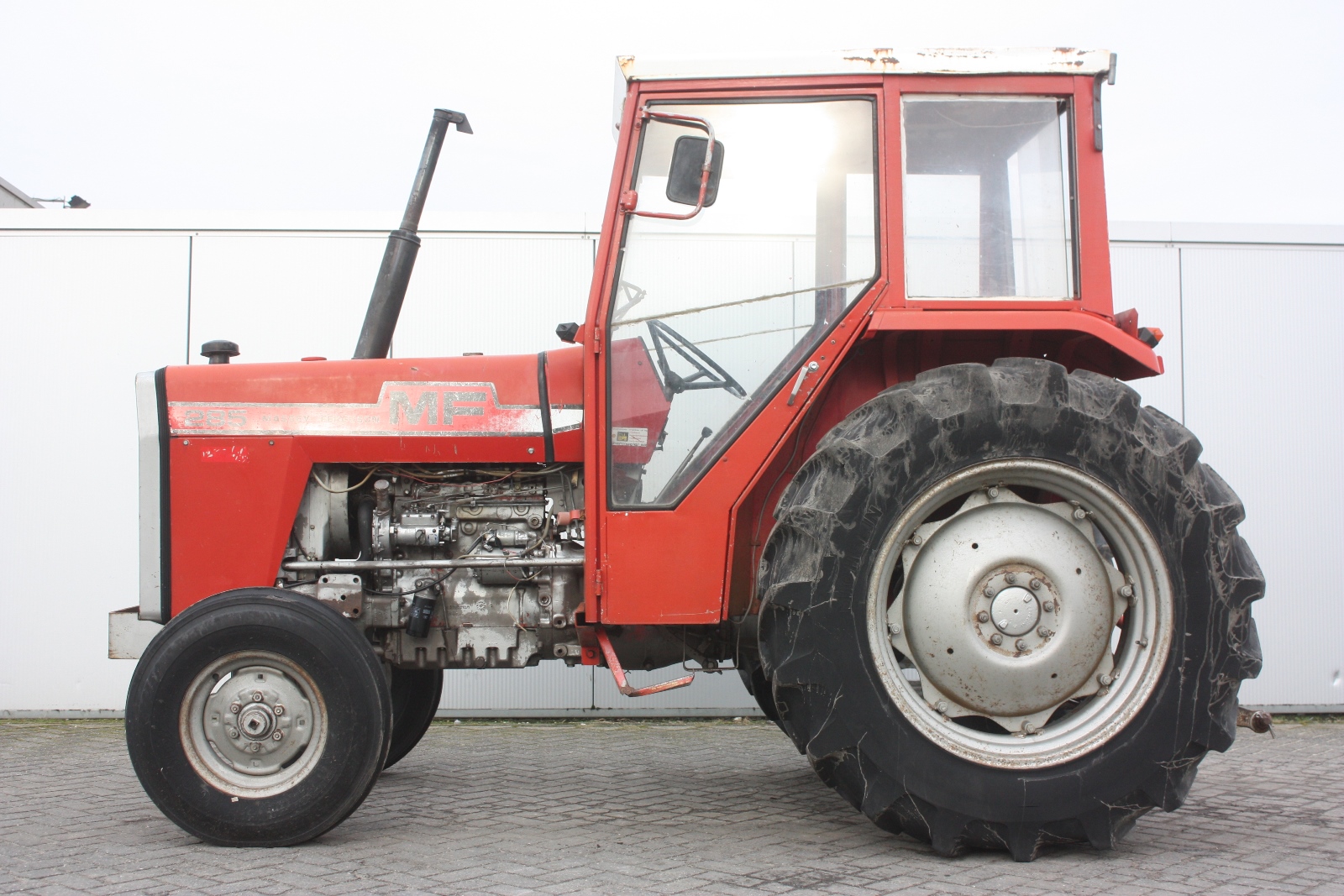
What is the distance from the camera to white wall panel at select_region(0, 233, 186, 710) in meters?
6.35

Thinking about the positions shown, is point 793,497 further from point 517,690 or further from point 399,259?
point 517,690

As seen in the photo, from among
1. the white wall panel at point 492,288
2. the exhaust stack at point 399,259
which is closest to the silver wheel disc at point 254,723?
the exhaust stack at point 399,259

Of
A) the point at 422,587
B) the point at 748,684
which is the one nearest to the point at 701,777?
the point at 748,684

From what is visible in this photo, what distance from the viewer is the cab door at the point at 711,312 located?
3424 millimetres

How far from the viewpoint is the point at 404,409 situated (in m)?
3.84

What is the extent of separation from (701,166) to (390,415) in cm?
144

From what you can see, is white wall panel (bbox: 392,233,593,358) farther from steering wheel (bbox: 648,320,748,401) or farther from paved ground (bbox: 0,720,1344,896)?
steering wheel (bbox: 648,320,748,401)

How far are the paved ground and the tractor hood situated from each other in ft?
4.33

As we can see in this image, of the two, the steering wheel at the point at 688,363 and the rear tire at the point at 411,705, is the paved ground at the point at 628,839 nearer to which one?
the rear tire at the point at 411,705

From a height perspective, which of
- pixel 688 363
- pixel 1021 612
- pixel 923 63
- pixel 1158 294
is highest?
pixel 923 63

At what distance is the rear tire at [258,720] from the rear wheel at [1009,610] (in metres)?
1.36

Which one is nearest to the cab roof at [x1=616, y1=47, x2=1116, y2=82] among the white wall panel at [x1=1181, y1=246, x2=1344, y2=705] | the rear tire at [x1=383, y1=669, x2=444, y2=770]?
the rear tire at [x1=383, y1=669, x2=444, y2=770]

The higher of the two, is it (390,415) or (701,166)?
(701,166)

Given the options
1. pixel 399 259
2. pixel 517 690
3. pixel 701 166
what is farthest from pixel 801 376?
pixel 517 690
